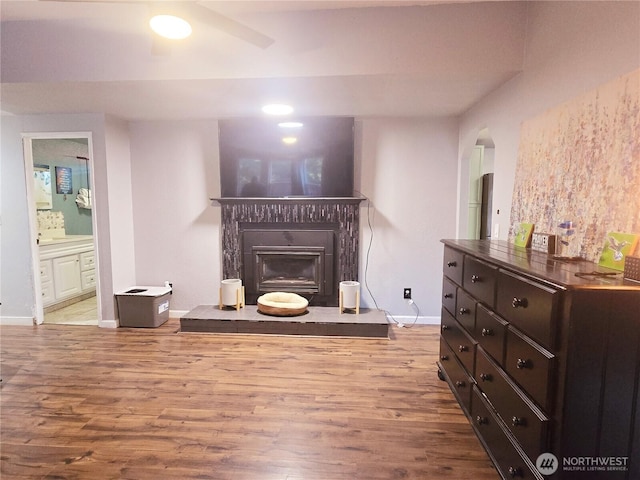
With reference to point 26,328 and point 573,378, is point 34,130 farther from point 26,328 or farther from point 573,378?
point 573,378

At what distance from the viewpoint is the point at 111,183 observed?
370cm

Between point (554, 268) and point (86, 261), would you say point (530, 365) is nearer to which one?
point (554, 268)

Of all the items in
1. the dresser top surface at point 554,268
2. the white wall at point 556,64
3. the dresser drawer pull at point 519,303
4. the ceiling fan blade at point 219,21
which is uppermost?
the ceiling fan blade at point 219,21

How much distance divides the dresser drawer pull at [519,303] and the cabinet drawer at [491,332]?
137 mm

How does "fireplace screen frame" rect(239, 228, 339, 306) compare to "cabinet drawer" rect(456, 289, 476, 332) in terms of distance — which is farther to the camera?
"fireplace screen frame" rect(239, 228, 339, 306)

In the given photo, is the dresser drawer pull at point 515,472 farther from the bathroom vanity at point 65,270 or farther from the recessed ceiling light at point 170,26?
the bathroom vanity at point 65,270

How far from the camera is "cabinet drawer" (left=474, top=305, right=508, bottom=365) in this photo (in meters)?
1.59

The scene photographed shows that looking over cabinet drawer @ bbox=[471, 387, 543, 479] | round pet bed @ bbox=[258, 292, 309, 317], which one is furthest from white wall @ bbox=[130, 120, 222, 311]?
cabinet drawer @ bbox=[471, 387, 543, 479]

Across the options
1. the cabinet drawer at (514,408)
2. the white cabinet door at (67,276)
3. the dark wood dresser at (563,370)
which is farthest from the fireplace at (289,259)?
the white cabinet door at (67,276)

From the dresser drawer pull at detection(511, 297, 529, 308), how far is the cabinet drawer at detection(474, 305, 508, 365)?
0.45 feet

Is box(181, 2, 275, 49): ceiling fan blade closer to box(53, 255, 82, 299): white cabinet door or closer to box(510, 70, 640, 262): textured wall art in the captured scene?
box(510, 70, 640, 262): textured wall art

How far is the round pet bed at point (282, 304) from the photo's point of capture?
3.62 metres

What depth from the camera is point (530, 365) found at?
1349mm

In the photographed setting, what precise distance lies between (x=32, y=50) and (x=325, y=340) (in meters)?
3.34
